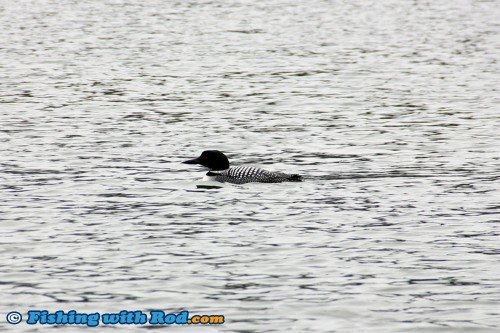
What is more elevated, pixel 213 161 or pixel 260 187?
pixel 213 161

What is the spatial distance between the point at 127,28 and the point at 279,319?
40054 millimetres

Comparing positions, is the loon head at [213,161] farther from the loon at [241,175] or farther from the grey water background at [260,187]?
the grey water background at [260,187]

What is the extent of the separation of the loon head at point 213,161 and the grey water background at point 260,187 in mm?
358

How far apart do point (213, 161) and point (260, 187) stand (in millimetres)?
1145

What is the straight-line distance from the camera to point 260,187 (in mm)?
19141

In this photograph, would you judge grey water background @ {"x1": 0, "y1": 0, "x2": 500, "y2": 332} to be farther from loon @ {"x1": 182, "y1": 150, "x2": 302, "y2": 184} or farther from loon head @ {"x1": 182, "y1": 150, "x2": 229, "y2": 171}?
loon head @ {"x1": 182, "y1": 150, "x2": 229, "y2": 171}

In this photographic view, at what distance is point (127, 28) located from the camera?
5131cm

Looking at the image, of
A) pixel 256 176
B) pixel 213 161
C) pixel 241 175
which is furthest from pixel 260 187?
pixel 213 161

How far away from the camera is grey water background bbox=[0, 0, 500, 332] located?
12977 millimetres

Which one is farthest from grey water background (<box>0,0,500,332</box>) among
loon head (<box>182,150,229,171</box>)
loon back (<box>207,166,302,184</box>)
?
loon head (<box>182,150,229,171</box>)

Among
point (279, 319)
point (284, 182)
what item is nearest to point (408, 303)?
point (279, 319)

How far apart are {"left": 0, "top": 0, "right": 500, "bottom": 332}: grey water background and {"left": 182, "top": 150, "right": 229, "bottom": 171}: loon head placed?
1.17ft

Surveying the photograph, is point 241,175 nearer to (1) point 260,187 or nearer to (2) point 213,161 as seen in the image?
(1) point 260,187

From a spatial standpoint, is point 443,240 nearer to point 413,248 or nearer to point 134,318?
point 413,248
